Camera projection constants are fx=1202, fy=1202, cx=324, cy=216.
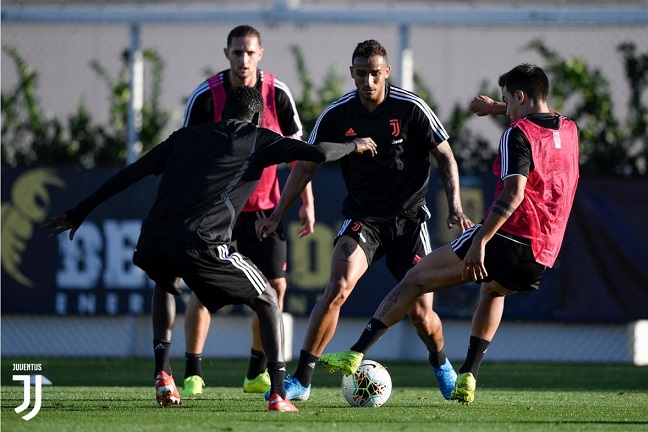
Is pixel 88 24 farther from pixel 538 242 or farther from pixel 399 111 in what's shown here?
pixel 538 242

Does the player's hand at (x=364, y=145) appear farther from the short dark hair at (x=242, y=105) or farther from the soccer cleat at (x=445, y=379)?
the soccer cleat at (x=445, y=379)

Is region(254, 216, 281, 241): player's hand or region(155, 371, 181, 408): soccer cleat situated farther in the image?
region(254, 216, 281, 241): player's hand

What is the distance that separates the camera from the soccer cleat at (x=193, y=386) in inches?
338

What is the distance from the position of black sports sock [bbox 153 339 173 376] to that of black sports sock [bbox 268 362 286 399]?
800 millimetres

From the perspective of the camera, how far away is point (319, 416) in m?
6.87

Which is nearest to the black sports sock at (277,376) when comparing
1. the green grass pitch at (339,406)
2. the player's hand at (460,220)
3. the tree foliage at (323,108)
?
the green grass pitch at (339,406)

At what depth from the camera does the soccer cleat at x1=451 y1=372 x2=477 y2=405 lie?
25.3 feet

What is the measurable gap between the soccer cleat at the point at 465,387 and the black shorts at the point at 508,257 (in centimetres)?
A: 69

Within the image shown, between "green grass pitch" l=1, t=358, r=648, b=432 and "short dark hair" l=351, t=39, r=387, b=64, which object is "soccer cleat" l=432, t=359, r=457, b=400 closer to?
"green grass pitch" l=1, t=358, r=648, b=432

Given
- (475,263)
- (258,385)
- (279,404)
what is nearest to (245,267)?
(279,404)

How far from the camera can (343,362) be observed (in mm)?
7438

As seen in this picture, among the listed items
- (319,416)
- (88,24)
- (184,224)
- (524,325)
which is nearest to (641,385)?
(524,325)

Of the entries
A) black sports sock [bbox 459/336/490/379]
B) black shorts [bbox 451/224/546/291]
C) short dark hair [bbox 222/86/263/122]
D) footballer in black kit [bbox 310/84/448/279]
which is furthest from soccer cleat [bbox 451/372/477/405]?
short dark hair [bbox 222/86/263/122]

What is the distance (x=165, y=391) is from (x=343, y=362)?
112cm
